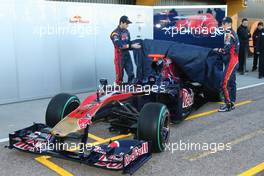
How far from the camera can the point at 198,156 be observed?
489cm

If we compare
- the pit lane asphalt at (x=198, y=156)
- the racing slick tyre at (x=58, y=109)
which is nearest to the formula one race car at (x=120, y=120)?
the racing slick tyre at (x=58, y=109)

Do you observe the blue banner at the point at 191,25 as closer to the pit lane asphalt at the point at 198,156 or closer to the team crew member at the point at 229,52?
the team crew member at the point at 229,52

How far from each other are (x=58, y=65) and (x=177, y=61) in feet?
11.1

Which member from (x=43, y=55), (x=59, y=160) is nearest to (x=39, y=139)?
(x=59, y=160)

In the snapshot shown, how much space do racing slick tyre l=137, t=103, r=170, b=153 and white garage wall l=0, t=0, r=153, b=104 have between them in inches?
163

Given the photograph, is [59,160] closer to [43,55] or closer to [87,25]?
[43,55]

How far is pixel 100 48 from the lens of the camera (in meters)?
9.48

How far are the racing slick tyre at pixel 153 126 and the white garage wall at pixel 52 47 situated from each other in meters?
4.15

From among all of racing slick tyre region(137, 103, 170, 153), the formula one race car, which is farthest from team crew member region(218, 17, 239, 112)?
racing slick tyre region(137, 103, 170, 153)

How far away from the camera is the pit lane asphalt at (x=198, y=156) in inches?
173

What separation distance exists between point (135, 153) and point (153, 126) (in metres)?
A: 0.62

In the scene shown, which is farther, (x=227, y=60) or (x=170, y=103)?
(x=227, y=60)

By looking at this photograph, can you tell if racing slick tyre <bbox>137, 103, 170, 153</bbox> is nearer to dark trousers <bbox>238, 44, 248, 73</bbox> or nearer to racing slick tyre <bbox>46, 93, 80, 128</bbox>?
racing slick tyre <bbox>46, 93, 80, 128</bbox>

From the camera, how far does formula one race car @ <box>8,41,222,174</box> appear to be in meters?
4.30
